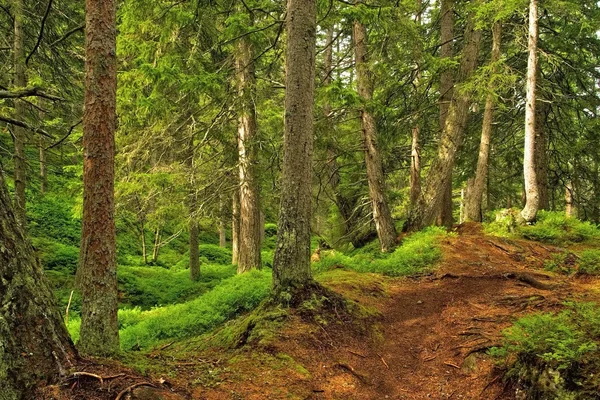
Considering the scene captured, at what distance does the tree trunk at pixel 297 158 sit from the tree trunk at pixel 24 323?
318 centimetres

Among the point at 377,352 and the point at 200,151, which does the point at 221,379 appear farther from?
the point at 200,151

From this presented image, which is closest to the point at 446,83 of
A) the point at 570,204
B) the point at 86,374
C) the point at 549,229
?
the point at 549,229

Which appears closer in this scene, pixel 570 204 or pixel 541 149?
pixel 541 149

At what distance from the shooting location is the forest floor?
13.3 ft

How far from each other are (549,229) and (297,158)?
8.34 m

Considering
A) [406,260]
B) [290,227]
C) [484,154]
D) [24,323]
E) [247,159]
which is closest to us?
[24,323]

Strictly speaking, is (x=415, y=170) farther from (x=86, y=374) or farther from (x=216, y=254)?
(x=216, y=254)

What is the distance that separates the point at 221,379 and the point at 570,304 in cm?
399

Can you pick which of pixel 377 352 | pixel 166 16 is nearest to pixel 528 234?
pixel 377 352

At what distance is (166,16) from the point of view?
921cm

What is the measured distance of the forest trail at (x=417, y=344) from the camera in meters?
4.18

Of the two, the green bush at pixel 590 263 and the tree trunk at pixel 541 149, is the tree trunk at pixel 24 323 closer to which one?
the green bush at pixel 590 263

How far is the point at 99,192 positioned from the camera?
14.0 feet

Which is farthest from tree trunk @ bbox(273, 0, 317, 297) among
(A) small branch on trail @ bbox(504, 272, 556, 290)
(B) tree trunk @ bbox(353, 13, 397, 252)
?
(B) tree trunk @ bbox(353, 13, 397, 252)
